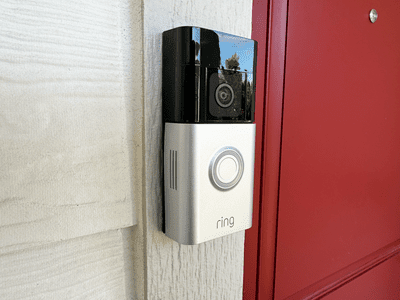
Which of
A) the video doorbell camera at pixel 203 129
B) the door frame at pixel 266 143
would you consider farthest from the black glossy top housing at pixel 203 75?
the door frame at pixel 266 143

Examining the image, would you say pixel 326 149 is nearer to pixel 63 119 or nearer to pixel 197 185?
pixel 197 185

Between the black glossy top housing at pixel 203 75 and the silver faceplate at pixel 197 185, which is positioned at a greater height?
the black glossy top housing at pixel 203 75

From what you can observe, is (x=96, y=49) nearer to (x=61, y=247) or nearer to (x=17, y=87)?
(x=17, y=87)

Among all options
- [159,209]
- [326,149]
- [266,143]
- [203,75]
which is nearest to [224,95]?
[203,75]

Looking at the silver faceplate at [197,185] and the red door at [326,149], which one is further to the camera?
the red door at [326,149]

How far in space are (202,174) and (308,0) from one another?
0.55m

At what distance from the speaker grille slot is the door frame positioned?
322mm

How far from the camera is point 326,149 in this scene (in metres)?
0.73

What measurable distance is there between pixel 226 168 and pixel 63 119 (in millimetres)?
186

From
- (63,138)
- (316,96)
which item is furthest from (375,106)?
(63,138)

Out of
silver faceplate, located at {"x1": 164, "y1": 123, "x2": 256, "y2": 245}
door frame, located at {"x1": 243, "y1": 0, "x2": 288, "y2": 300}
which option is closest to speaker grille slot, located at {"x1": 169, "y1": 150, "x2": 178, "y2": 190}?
silver faceplate, located at {"x1": 164, "y1": 123, "x2": 256, "y2": 245}

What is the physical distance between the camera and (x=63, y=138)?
0.97 feet

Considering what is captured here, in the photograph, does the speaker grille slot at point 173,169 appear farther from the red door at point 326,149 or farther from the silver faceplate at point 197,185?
the red door at point 326,149

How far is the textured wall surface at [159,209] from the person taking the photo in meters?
0.33
